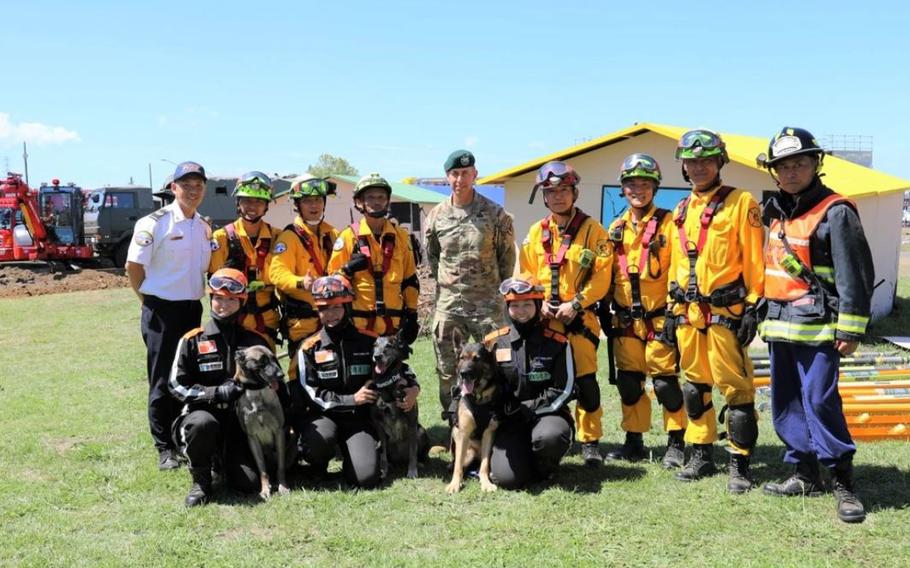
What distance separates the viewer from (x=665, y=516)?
4641mm

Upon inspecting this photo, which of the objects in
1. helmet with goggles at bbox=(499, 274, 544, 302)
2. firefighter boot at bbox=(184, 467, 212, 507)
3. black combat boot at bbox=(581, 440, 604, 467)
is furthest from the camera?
black combat boot at bbox=(581, 440, 604, 467)

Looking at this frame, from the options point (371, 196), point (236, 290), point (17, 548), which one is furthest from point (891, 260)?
point (17, 548)

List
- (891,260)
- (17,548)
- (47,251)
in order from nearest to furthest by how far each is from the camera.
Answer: (17,548)
(891,260)
(47,251)

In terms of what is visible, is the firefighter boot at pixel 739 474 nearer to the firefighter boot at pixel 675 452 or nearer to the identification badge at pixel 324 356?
the firefighter boot at pixel 675 452

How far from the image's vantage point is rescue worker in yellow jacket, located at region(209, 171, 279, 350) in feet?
19.7

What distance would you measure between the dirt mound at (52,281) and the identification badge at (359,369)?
64.7ft

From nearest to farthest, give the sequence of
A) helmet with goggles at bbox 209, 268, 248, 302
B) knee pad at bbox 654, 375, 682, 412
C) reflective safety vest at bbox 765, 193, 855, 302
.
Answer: reflective safety vest at bbox 765, 193, 855, 302
helmet with goggles at bbox 209, 268, 248, 302
knee pad at bbox 654, 375, 682, 412

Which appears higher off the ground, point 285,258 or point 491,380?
point 285,258

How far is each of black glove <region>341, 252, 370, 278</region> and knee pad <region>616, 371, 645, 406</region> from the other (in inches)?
88.8

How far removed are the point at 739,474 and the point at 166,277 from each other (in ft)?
15.0

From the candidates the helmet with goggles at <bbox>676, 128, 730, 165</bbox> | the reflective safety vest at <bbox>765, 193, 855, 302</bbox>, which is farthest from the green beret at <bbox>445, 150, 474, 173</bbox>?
the reflective safety vest at <bbox>765, 193, 855, 302</bbox>

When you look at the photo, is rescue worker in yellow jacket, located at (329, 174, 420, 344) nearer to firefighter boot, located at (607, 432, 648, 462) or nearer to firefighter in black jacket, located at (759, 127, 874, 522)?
firefighter boot, located at (607, 432, 648, 462)

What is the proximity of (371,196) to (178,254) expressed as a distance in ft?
5.30

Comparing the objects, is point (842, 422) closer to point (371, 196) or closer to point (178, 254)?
point (371, 196)
